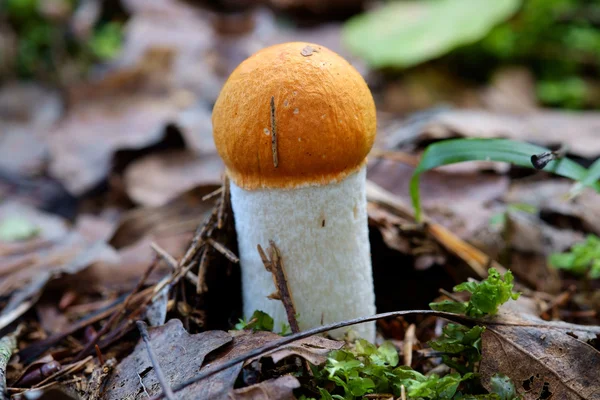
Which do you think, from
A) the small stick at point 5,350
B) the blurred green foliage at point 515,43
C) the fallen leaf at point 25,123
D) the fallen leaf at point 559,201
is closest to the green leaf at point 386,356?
the small stick at point 5,350

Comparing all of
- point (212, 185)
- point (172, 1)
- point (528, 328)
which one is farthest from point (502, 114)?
point (172, 1)

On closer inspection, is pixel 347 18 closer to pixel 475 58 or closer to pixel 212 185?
pixel 475 58

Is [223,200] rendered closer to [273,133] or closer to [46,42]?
[273,133]

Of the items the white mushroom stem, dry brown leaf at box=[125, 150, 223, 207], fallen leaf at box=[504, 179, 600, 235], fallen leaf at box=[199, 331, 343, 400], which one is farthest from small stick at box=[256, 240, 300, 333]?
fallen leaf at box=[504, 179, 600, 235]

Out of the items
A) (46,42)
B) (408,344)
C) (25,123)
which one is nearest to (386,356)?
(408,344)

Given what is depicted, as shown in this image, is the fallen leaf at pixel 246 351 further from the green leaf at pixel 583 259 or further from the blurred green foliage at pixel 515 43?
the blurred green foliage at pixel 515 43

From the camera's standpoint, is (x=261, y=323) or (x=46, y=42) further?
(x=46, y=42)

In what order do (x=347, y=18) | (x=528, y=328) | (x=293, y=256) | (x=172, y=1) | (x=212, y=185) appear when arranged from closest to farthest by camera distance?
(x=528, y=328)
(x=293, y=256)
(x=212, y=185)
(x=172, y=1)
(x=347, y=18)
